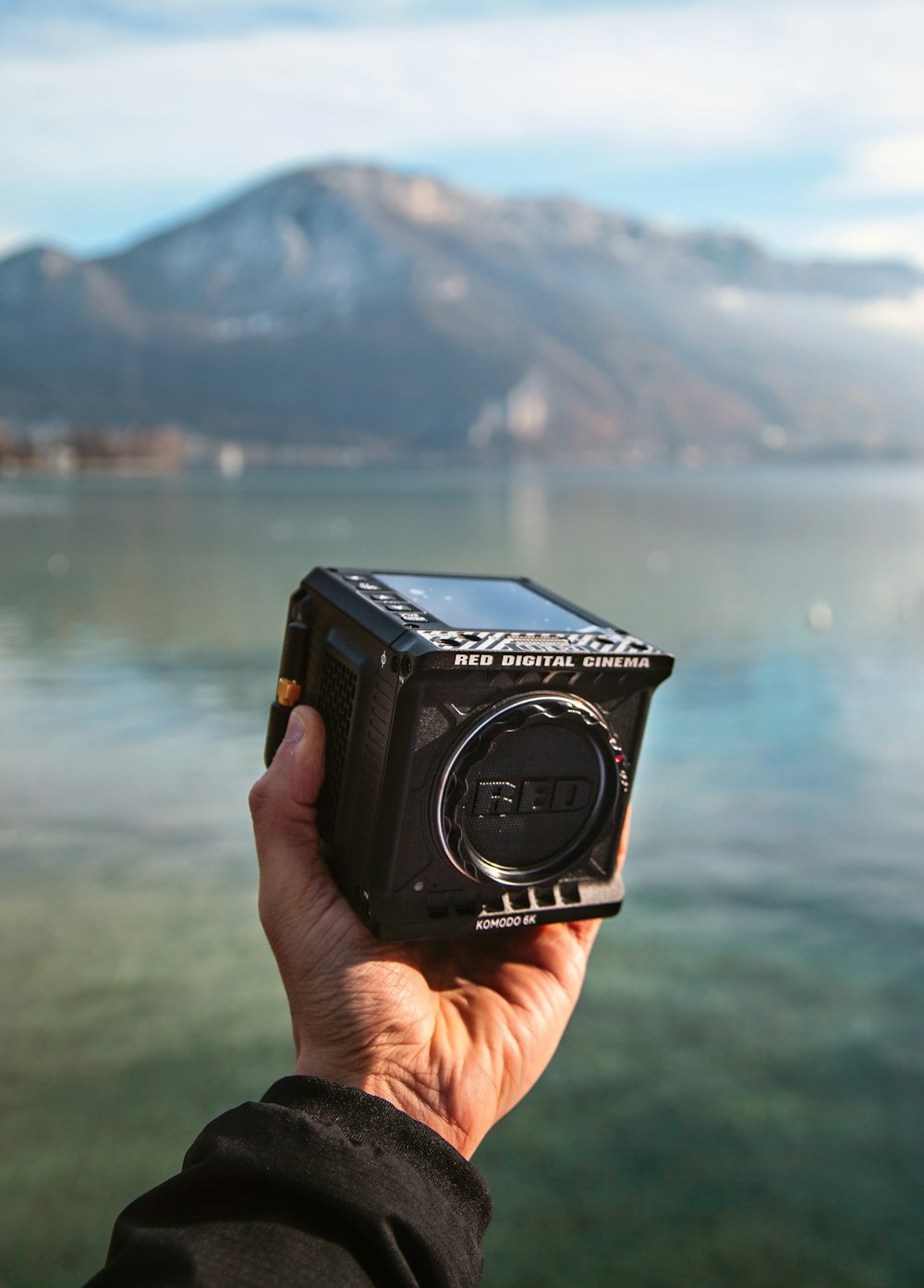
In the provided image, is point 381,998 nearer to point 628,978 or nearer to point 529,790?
point 529,790

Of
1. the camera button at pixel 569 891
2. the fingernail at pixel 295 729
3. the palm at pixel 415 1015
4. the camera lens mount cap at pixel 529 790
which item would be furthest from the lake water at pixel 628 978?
the fingernail at pixel 295 729

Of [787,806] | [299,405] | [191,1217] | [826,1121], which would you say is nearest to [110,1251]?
[191,1217]

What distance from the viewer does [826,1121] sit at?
3.92 meters

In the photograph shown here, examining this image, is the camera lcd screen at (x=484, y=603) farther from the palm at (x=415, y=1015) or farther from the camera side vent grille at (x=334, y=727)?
the palm at (x=415, y=1015)

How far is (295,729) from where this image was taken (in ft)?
6.18

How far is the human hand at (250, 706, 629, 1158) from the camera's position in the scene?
1743mm

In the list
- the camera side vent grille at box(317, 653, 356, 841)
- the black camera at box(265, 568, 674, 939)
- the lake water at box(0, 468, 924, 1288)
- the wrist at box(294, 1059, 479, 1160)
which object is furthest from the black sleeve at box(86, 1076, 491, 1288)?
the lake water at box(0, 468, 924, 1288)

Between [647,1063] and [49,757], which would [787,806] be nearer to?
[647,1063]

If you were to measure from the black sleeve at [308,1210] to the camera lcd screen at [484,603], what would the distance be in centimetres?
71

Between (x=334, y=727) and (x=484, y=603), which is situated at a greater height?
(x=484, y=603)

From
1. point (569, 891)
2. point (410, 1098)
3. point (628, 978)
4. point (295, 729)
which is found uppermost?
point (295, 729)

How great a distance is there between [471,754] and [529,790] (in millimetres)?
129

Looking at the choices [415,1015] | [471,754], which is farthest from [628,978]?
[471,754]

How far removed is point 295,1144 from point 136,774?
21.7ft
